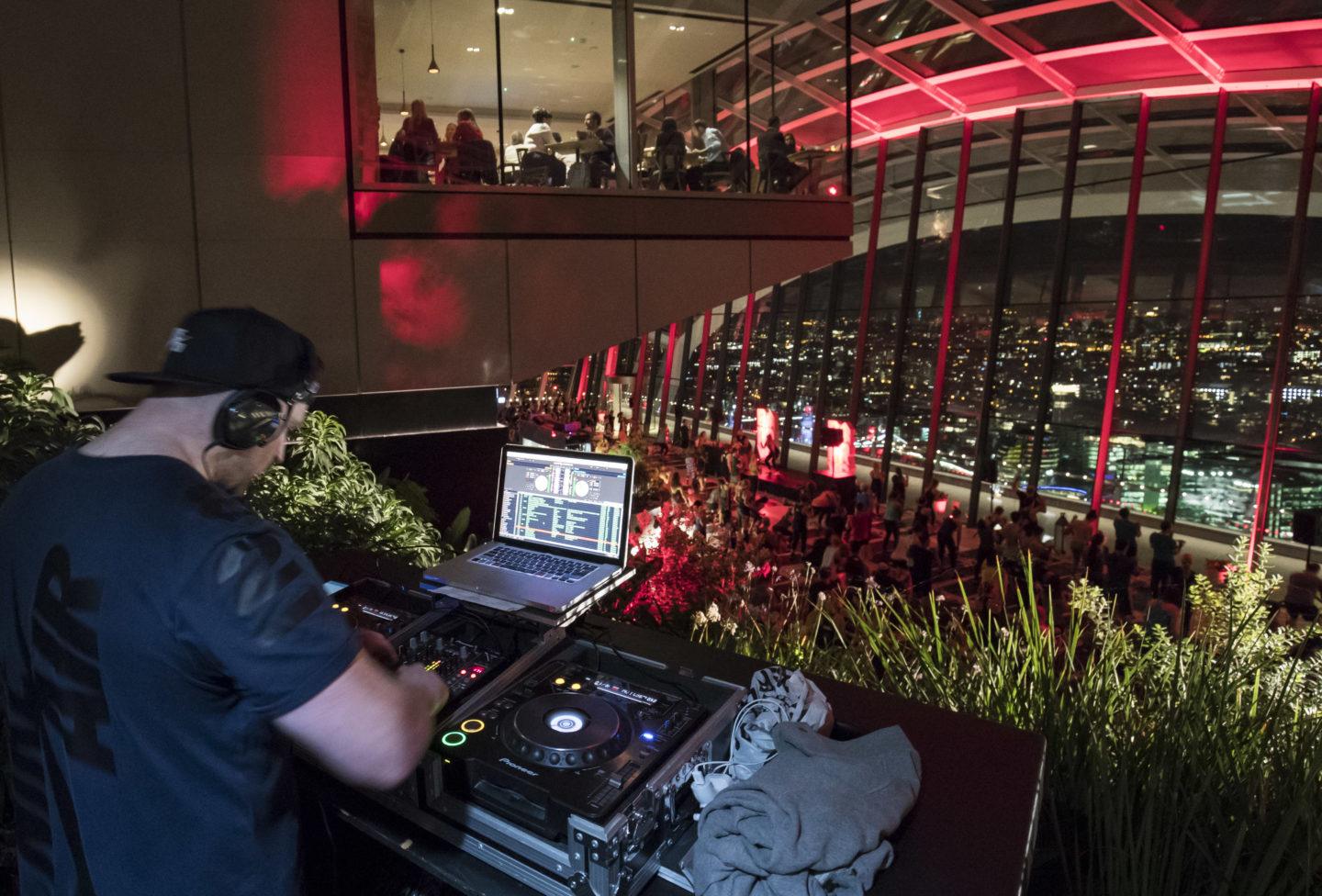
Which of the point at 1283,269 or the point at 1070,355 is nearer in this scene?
the point at 1283,269

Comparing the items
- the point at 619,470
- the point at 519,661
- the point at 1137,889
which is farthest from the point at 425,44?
the point at 1137,889

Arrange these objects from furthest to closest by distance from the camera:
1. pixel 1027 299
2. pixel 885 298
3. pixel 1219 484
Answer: pixel 885 298
pixel 1027 299
pixel 1219 484

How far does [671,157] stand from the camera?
633 centimetres

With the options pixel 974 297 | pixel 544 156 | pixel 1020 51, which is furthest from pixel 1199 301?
pixel 544 156

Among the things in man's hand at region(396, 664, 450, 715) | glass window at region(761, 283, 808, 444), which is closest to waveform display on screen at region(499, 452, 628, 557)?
man's hand at region(396, 664, 450, 715)

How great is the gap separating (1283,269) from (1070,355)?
2.58 meters

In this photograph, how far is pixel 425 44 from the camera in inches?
321

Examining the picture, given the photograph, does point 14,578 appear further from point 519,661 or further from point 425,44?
point 425,44

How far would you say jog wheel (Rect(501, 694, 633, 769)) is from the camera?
1199 mm

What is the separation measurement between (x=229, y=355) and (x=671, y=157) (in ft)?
18.6

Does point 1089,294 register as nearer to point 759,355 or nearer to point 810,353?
point 810,353

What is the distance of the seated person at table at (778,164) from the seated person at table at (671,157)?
771mm

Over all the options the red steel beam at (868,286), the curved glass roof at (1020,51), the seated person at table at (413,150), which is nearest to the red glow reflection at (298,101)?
the seated person at table at (413,150)

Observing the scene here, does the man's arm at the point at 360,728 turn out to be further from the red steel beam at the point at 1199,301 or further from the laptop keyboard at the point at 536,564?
the red steel beam at the point at 1199,301
